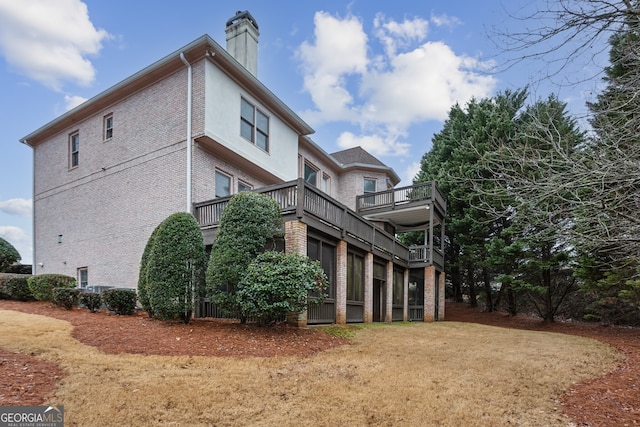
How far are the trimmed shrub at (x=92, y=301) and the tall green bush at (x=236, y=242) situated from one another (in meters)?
4.07

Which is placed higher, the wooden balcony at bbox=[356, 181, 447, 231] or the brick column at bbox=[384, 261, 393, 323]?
the wooden balcony at bbox=[356, 181, 447, 231]

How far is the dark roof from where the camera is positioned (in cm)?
2480

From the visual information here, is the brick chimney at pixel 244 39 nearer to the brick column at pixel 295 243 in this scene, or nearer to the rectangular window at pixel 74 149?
the rectangular window at pixel 74 149

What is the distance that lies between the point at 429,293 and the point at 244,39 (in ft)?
49.4

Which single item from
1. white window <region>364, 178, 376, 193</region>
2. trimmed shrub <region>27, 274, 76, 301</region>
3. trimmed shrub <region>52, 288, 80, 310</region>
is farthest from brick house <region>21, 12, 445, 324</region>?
white window <region>364, 178, 376, 193</region>

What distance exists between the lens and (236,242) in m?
9.52

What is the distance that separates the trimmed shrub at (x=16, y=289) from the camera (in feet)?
42.4

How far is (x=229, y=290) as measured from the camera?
9641mm

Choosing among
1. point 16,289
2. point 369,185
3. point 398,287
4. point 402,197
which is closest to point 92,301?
point 16,289

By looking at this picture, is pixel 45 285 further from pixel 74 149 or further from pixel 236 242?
pixel 236 242

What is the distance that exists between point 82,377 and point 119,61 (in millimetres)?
13459

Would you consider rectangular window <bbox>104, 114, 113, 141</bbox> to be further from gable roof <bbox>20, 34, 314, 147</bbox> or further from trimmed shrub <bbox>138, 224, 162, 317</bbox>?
trimmed shrub <bbox>138, 224, 162, 317</bbox>

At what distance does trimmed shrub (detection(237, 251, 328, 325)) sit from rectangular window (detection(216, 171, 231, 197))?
17.8ft

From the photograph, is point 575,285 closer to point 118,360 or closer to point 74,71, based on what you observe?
point 118,360
